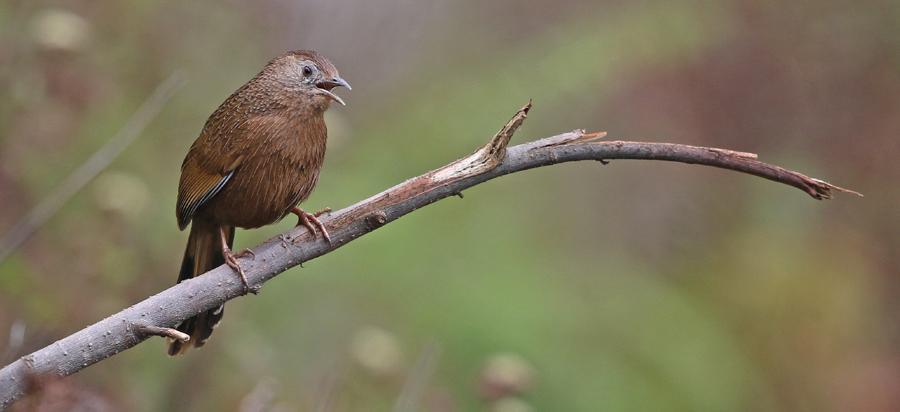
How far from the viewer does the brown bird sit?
3971 mm

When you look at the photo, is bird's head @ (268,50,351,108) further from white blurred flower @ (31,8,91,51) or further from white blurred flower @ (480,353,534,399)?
white blurred flower @ (480,353,534,399)

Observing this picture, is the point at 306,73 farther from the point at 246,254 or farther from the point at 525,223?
the point at 525,223

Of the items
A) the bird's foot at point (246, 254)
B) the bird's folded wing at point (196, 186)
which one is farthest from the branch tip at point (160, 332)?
the bird's folded wing at point (196, 186)

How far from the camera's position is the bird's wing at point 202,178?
4012mm

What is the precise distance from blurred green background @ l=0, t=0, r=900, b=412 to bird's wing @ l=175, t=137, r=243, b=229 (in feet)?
1.67

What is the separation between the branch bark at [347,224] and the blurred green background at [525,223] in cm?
52

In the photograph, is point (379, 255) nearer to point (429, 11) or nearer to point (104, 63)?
point (104, 63)

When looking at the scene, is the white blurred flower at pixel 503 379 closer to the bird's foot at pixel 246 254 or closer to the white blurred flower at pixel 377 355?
the white blurred flower at pixel 377 355

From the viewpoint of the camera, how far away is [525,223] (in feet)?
20.8

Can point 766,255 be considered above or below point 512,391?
above

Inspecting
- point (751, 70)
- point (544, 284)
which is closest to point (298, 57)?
point (544, 284)

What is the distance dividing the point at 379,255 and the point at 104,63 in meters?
1.63

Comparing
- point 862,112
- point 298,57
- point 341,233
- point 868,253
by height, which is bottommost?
point 341,233

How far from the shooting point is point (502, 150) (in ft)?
10.4
